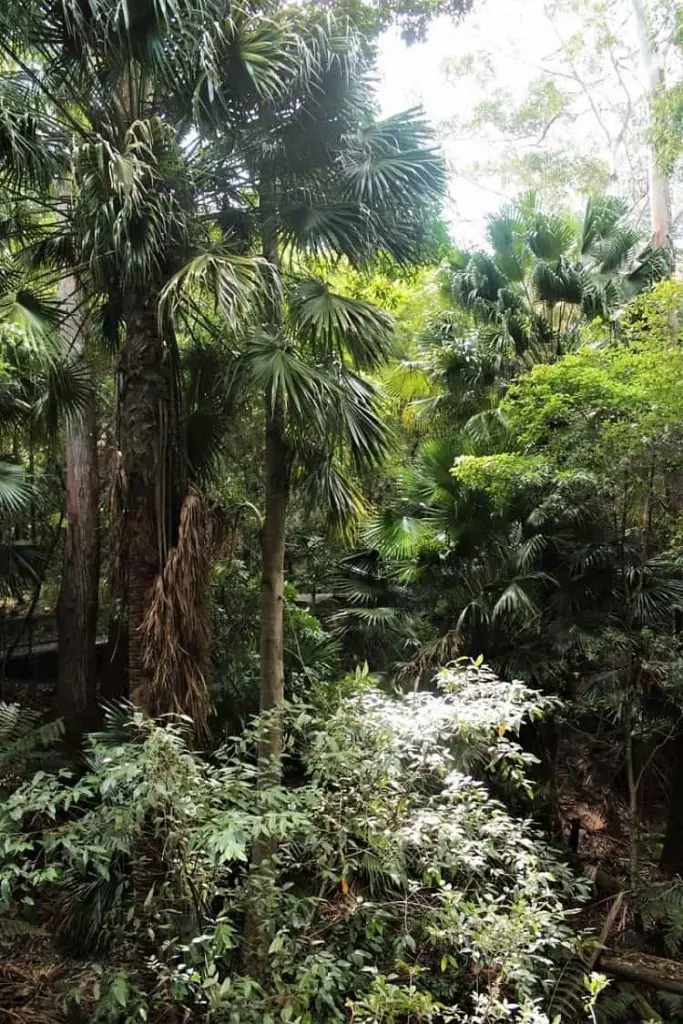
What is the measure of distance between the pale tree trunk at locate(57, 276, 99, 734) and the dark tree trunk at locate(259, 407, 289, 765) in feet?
10.2

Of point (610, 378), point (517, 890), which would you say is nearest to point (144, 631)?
point (517, 890)

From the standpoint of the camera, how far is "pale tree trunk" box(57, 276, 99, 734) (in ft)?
22.5

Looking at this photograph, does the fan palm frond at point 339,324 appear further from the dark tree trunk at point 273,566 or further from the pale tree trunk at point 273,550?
the dark tree trunk at point 273,566

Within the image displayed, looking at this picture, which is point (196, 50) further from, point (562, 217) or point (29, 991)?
point (29, 991)

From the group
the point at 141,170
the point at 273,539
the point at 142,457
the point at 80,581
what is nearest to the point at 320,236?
the point at 141,170

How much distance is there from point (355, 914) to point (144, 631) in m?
1.99

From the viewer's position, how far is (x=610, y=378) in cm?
467

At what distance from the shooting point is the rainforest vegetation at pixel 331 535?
11.3 ft

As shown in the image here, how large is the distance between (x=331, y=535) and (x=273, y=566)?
90 centimetres

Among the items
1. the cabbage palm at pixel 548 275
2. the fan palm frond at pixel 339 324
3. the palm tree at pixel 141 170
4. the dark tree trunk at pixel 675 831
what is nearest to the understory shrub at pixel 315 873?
the palm tree at pixel 141 170

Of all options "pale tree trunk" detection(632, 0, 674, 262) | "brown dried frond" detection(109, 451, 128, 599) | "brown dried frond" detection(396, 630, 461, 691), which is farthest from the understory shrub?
"pale tree trunk" detection(632, 0, 674, 262)

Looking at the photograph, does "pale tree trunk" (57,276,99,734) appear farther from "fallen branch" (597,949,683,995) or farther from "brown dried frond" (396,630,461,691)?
"fallen branch" (597,949,683,995)

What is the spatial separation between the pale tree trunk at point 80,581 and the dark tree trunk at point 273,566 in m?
3.10

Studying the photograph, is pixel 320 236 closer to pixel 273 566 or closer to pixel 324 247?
pixel 324 247
